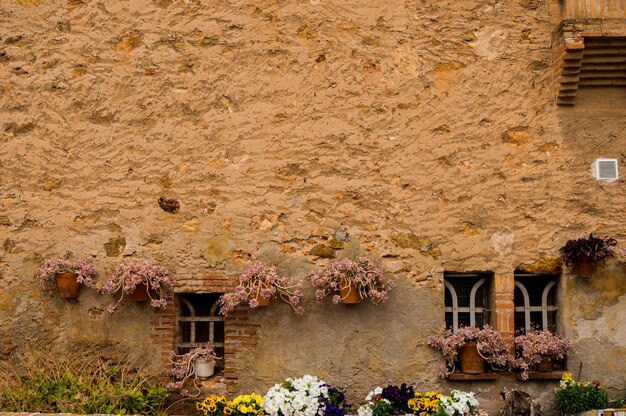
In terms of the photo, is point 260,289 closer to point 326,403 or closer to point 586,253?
point 326,403

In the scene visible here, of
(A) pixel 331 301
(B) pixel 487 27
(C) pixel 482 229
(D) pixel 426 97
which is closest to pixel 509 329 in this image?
(C) pixel 482 229

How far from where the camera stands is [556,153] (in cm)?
719

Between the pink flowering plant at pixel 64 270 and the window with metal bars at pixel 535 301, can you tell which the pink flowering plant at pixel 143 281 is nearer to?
the pink flowering plant at pixel 64 270

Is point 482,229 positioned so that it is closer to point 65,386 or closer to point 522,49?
point 522,49

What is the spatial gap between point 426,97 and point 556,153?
1.35 m

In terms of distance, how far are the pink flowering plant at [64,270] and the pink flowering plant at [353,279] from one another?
6.82 feet

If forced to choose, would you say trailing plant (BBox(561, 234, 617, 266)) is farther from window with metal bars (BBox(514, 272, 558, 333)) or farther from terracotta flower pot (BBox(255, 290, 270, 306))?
terracotta flower pot (BBox(255, 290, 270, 306))

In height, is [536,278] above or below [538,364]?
above

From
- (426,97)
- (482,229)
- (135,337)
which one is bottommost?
(135,337)

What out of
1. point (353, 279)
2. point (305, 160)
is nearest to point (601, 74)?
point (305, 160)

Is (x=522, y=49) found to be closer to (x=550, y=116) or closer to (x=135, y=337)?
(x=550, y=116)

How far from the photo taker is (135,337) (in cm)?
705

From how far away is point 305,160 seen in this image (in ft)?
23.6

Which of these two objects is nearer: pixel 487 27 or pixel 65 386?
pixel 65 386
